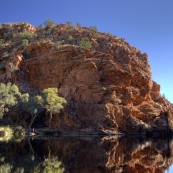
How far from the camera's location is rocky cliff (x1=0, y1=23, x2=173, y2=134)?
54.8 metres

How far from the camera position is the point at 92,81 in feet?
193

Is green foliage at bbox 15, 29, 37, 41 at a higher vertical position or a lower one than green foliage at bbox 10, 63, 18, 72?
higher

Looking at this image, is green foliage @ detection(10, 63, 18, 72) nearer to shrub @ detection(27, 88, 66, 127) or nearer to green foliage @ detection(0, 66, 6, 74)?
green foliage @ detection(0, 66, 6, 74)

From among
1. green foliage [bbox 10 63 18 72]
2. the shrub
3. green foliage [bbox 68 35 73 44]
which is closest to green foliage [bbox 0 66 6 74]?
green foliage [bbox 10 63 18 72]

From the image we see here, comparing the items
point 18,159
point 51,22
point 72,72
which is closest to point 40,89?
point 72,72

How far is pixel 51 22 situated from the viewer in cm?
8106

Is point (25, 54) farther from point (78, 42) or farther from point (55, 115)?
point (55, 115)

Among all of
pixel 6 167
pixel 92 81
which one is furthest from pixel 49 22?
pixel 6 167

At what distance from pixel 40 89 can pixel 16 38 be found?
22.2 meters

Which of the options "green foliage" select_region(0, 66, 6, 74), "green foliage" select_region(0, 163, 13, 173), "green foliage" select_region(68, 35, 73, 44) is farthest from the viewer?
"green foliage" select_region(68, 35, 73, 44)

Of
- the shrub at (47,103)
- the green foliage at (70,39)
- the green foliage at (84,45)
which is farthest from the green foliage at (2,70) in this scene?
the green foliage at (84,45)

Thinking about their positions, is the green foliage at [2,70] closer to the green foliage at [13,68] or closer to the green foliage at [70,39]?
the green foliage at [13,68]

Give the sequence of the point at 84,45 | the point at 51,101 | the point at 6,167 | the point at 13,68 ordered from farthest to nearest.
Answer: the point at 84,45 < the point at 13,68 < the point at 51,101 < the point at 6,167

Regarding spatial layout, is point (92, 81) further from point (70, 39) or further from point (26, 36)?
point (26, 36)
